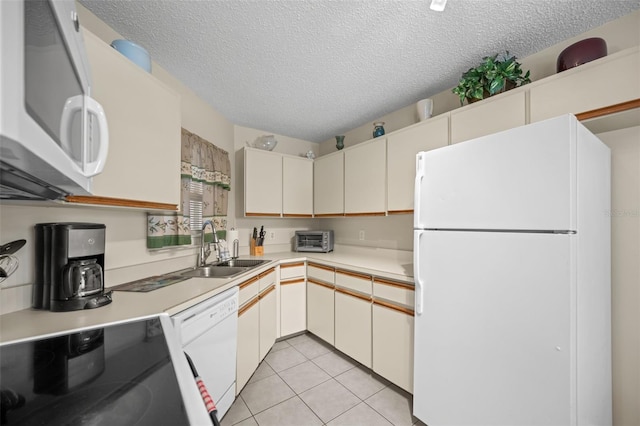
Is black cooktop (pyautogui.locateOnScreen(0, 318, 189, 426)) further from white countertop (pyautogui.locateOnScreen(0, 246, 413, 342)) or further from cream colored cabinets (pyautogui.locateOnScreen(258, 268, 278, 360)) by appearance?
cream colored cabinets (pyautogui.locateOnScreen(258, 268, 278, 360))

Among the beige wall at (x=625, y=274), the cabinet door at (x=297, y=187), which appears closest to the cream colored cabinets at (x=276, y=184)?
the cabinet door at (x=297, y=187)

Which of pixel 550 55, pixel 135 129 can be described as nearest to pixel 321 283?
pixel 135 129

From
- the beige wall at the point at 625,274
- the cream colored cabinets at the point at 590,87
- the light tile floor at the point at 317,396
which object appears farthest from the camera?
the light tile floor at the point at 317,396

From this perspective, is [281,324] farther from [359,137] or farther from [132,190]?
[359,137]

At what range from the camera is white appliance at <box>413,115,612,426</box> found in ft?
3.37

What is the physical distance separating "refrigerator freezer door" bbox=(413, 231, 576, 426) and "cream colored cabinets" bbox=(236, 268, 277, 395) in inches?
47.6

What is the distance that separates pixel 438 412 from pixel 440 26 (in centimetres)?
230

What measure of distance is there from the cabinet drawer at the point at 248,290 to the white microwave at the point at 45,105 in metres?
1.20

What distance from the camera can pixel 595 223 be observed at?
118 cm

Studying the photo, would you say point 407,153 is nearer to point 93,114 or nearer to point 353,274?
point 353,274

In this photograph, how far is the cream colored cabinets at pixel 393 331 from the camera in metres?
1.73

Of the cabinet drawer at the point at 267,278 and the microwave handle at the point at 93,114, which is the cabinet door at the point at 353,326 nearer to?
the cabinet drawer at the point at 267,278

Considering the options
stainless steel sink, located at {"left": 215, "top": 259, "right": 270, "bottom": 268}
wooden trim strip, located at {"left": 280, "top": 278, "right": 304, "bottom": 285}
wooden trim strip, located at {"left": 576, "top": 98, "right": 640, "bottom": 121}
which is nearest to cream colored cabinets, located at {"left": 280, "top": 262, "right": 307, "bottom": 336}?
wooden trim strip, located at {"left": 280, "top": 278, "right": 304, "bottom": 285}

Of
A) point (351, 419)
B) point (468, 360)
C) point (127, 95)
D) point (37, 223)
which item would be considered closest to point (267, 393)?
point (351, 419)
